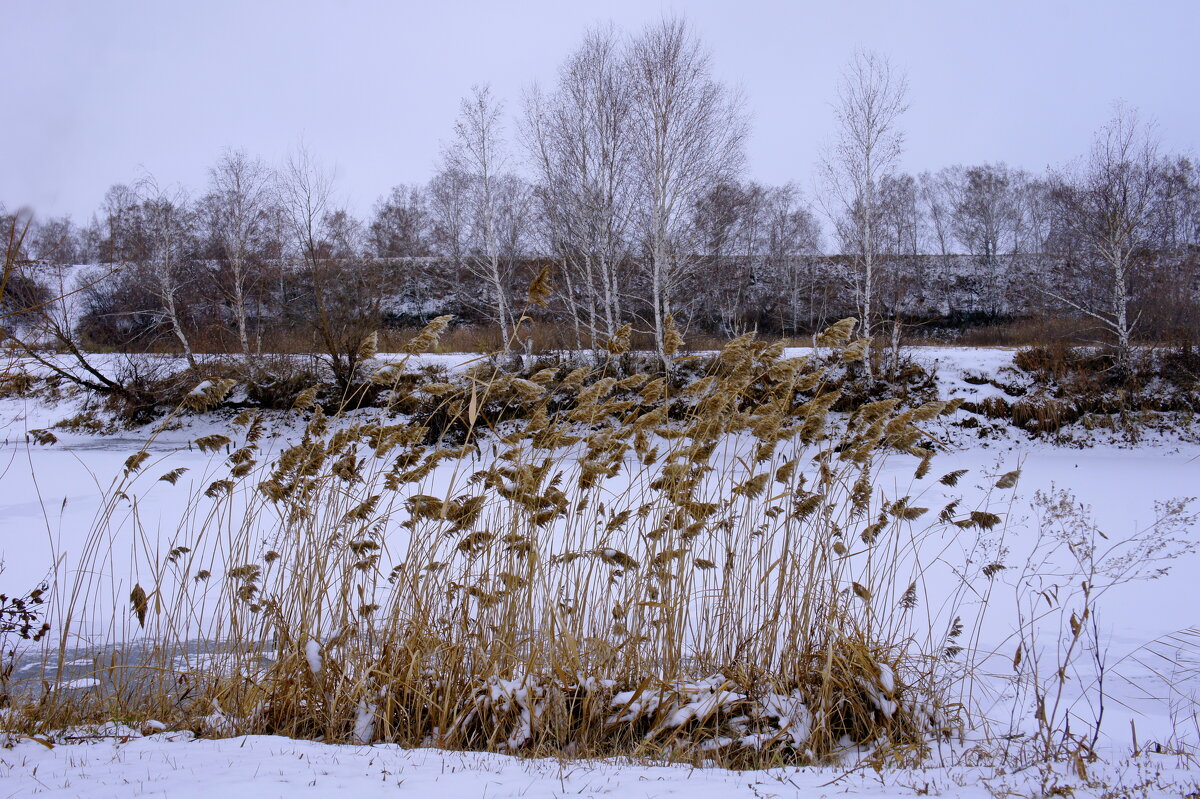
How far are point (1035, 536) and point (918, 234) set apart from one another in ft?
118

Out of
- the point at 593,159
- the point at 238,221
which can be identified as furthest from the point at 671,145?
the point at 238,221

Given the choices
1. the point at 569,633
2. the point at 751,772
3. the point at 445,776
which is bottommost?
the point at 751,772

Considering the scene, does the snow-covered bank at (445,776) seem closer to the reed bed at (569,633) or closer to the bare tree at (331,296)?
the reed bed at (569,633)

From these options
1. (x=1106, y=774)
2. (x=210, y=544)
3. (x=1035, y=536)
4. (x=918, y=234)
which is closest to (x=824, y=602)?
(x=1106, y=774)

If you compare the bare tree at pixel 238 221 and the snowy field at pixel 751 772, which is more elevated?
the bare tree at pixel 238 221

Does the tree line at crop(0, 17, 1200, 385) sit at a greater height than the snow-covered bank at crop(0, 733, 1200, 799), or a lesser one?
greater

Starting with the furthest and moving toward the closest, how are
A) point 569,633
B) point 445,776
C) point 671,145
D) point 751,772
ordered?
1. point 671,145
2. point 569,633
3. point 751,772
4. point 445,776

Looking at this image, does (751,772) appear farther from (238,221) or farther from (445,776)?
(238,221)

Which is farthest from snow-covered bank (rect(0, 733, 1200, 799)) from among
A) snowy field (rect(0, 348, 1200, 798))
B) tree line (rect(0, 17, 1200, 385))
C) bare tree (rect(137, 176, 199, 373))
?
bare tree (rect(137, 176, 199, 373))

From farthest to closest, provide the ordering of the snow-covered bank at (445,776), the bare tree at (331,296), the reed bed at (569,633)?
the bare tree at (331,296), the reed bed at (569,633), the snow-covered bank at (445,776)

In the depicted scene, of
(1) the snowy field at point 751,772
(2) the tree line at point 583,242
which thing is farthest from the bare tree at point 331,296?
(1) the snowy field at point 751,772

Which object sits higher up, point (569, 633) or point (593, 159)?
point (593, 159)

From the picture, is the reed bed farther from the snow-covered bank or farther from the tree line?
the tree line

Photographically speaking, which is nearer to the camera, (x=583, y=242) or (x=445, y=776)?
(x=445, y=776)
